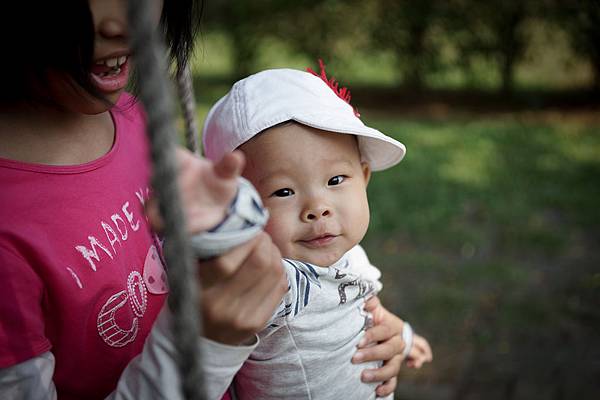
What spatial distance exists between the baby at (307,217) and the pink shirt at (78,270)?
10.2 inches

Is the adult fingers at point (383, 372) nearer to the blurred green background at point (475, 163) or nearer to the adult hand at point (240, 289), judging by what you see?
the adult hand at point (240, 289)

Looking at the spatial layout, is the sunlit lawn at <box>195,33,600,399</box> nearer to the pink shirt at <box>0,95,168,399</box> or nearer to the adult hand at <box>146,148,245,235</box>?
the pink shirt at <box>0,95,168,399</box>

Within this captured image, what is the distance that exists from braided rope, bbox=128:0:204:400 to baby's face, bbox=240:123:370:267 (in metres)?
0.68

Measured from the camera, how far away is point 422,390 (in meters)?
2.74

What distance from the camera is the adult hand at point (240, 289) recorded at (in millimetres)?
836

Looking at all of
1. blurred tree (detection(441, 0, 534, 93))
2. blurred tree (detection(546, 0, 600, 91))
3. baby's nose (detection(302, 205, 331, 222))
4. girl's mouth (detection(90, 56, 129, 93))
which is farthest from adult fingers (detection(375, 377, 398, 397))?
blurred tree (detection(441, 0, 534, 93))

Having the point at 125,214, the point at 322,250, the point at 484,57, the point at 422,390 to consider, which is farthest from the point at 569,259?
the point at 484,57

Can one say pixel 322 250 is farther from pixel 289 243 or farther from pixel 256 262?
pixel 256 262

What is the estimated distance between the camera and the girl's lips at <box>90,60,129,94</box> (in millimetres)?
1044

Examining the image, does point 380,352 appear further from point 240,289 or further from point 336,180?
point 240,289

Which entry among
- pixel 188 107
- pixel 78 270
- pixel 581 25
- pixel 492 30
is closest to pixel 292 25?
pixel 492 30

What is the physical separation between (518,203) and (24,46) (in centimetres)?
403

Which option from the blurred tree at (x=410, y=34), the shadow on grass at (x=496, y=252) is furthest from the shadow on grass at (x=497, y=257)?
the blurred tree at (x=410, y=34)

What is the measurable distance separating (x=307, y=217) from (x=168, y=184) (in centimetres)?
74
